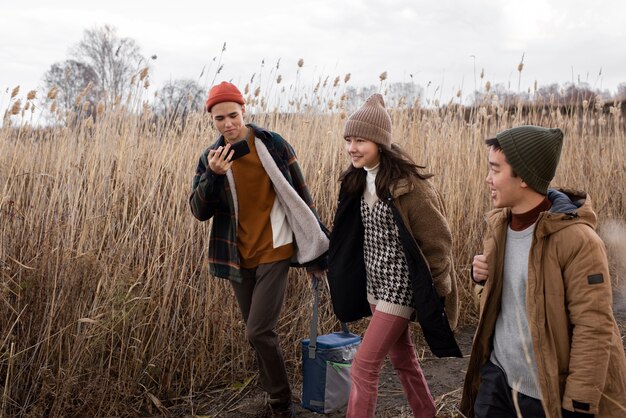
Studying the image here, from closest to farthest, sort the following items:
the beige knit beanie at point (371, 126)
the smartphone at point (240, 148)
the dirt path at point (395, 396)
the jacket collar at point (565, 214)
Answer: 1. the jacket collar at point (565, 214)
2. the beige knit beanie at point (371, 126)
3. the smartphone at point (240, 148)
4. the dirt path at point (395, 396)

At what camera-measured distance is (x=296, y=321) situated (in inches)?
141

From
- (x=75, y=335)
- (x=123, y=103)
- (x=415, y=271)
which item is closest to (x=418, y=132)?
(x=123, y=103)

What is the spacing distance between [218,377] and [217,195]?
1.19 m

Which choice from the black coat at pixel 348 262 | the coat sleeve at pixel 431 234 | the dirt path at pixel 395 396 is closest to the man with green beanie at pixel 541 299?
the coat sleeve at pixel 431 234

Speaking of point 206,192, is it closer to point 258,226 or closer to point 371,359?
point 258,226

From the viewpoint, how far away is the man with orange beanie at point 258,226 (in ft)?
8.91

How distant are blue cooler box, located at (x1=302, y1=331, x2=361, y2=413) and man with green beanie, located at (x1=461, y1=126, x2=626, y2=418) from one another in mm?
988

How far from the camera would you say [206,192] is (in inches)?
104

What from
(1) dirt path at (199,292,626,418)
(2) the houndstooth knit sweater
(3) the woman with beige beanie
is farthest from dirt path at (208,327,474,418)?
(2) the houndstooth knit sweater

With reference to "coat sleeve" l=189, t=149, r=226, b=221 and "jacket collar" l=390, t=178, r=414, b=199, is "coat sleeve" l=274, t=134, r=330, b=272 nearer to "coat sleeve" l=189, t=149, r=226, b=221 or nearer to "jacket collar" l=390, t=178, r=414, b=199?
"coat sleeve" l=189, t=149, r=226, b=221

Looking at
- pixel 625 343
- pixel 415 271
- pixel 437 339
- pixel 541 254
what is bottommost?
pixel 625 343

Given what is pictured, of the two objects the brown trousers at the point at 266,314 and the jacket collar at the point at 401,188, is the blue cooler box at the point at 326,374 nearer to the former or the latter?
the brown trousers at the point at 266,314

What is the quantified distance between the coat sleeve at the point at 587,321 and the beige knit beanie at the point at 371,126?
39.3 inches

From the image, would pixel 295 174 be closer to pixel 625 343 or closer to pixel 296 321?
pixel 296 321
